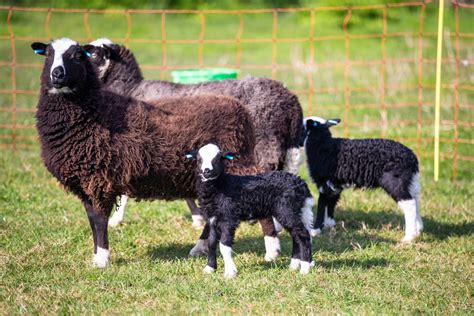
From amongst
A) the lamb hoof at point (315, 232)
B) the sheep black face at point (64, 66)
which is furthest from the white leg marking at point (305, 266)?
the sheep black face at point (64, 66)

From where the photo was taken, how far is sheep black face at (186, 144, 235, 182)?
6195mm

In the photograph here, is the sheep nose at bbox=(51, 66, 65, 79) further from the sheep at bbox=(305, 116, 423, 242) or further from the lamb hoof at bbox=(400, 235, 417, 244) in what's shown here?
the lamb hoof at bbox=(400, 235, 417, 244)

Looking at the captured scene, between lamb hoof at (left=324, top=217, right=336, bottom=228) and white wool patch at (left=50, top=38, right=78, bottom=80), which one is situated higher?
white wool patch at (left=50, top=38, right=78, bottom=80)

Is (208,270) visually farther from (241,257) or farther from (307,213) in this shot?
(307,213)

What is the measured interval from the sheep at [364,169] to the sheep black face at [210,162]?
6.62ft

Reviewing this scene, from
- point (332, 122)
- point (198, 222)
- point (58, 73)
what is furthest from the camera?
point (198, 222)

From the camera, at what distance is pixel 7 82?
16.3 metres

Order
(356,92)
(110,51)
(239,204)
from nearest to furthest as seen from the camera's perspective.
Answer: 1. (239,204)
2. (110,51)
3. (356,92)

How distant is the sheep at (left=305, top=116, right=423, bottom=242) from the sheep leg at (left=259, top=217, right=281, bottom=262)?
3.60 ft

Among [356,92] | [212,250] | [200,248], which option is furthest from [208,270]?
[356,92]

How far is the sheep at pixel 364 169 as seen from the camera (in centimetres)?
778

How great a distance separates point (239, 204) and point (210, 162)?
0.45 m

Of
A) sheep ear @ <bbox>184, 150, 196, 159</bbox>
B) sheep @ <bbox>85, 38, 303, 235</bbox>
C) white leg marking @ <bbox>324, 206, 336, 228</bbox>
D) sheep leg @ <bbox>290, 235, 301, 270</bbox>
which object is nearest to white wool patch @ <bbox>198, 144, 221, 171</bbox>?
sheep ear @ <bbox>184, 150, 196, 159</bbox>

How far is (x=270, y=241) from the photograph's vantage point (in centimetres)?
706
